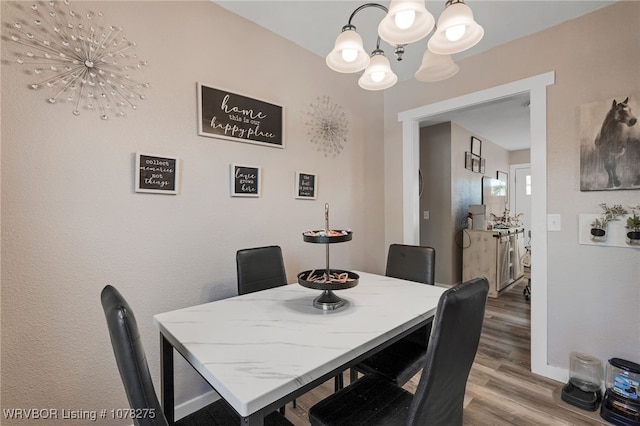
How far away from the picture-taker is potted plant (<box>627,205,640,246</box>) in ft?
5.43

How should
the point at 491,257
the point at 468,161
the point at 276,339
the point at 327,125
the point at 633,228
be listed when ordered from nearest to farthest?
1. the point at 276,339
2. the point at 633,228
3. the point at 327,125
4. the point at 491,257
5. the point at 468,161

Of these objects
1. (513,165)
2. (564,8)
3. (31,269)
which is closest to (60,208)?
(31,269)

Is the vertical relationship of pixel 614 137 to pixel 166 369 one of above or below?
above

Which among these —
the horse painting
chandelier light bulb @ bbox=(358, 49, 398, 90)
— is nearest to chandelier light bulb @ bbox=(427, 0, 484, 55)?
chandelier light bulb @ bbox=(358, 49, 398, 90)

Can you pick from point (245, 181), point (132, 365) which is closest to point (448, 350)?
point (132, 365)

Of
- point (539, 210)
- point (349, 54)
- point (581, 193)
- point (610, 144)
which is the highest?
point (349, 54)

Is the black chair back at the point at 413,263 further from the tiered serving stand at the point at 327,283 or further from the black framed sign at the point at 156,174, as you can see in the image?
the black framed sign at the point at 156,174

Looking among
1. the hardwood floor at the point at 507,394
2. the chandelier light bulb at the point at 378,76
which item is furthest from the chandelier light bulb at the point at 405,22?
the hardwood floor at the point at 507,394

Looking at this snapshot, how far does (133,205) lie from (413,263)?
175 centimetres

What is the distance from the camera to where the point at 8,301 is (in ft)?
3.87

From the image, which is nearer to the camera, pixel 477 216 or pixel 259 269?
Answer: pixel 259 269

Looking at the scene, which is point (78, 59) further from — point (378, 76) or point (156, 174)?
point (378, 76)

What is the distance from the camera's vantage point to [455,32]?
118cm

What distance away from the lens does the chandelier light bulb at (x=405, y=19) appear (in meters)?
1.09
